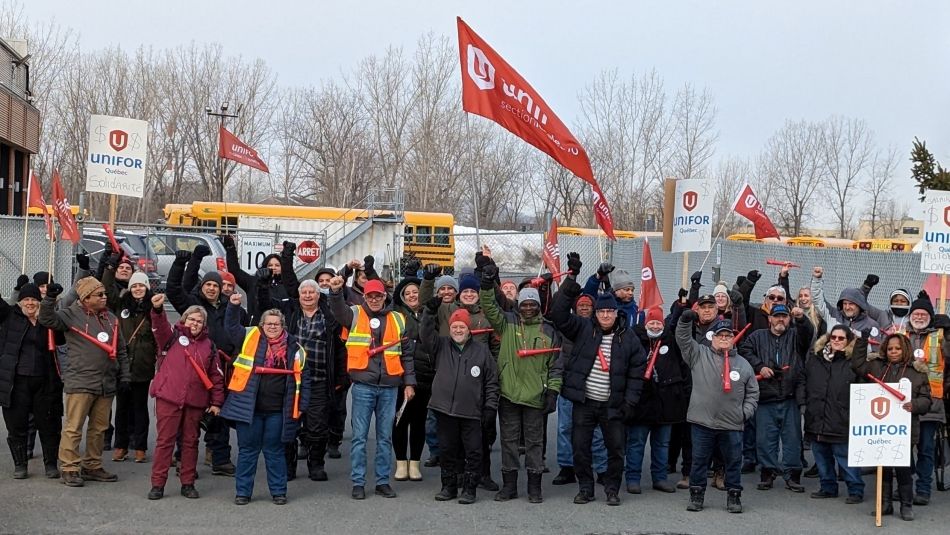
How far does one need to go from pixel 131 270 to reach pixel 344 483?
2.93 meters

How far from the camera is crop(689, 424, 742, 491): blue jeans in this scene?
834 centimetres

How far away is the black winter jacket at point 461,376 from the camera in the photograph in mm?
8438

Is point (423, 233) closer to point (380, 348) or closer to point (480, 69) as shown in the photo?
point (480, 69)

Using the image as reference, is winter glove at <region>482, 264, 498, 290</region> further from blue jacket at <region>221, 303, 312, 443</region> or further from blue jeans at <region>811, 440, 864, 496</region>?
blue jeans at <region>811, 440, 864, 496</region>

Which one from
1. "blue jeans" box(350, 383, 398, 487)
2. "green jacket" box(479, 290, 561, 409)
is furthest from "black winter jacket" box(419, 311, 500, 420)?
"blue jeans" box(350, 383, 398, 487)

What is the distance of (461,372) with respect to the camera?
8.48 metres

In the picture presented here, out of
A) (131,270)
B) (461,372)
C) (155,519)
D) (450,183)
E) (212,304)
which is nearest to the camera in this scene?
(155,519)

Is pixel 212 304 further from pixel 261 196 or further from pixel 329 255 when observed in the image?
pixel 261 196

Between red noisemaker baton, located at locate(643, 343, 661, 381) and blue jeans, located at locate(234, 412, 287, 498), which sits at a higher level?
red noisemaker baton, located at locate(643, 343, 661, 381)

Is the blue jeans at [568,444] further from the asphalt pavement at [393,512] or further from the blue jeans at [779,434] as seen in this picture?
the blue jeans at [779,434]

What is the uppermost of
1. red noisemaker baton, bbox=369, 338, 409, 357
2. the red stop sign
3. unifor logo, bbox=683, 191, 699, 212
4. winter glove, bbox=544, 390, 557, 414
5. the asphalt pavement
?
unifor logo, bbox=683, 191, 699, 212

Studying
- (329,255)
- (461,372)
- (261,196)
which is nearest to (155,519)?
(461,372)

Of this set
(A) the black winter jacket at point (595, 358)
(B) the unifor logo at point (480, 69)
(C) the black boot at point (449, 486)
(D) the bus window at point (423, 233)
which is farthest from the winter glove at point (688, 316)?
(D) the bus window at point (423, 233)

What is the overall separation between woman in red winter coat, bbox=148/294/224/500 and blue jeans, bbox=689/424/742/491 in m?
3.91
